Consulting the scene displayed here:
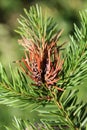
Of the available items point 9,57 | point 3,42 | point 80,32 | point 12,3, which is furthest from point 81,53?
point 12,3

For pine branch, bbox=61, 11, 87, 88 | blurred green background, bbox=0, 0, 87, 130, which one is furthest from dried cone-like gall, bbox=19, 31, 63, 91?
blurred green background, bbox=0, 0, 87, 130

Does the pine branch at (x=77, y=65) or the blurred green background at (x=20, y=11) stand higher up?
the blurred green background at (x=20, y=11)

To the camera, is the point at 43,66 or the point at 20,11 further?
the point at 20,11

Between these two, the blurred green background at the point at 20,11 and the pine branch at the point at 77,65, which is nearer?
the pine branch at the point at 77,65

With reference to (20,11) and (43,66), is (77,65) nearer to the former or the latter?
(43,66)

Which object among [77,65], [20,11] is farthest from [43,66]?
[20,11]

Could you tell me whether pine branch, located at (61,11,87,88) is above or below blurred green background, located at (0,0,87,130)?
below

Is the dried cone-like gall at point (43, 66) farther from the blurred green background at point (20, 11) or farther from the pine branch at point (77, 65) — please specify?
the blurred green background at point (20, 11)

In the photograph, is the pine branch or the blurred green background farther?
the blurred green background

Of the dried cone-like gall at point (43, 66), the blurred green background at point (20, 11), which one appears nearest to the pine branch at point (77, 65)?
the dried cone-like gall at point (43, 66)

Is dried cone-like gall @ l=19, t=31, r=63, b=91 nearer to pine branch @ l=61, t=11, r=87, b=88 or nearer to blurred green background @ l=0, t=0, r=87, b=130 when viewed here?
pine branch @ l=61, t=11, r=87, b=88

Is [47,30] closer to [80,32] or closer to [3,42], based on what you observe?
[80,32]
